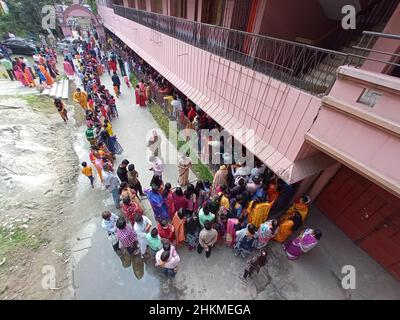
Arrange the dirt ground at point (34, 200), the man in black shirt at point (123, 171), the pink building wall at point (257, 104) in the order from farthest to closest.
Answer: the man in black shirt at point (123, 171), the dirt ground at point (34, 200), the pink building wall at point (257, 104)

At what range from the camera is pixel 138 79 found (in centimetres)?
1541

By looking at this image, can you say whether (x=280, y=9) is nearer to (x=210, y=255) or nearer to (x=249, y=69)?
(x=249, y=69)

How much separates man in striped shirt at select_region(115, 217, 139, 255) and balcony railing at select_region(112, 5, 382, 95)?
15.0 feet

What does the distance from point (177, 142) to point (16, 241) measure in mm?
6181

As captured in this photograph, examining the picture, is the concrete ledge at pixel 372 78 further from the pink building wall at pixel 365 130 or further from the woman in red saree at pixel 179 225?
the woman in red saree at pixel 179 225

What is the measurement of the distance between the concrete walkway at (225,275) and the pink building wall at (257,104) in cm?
253

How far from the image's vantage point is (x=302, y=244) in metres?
4.76

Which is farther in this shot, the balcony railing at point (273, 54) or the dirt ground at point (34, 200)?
the dirt ground at point (34, 200)

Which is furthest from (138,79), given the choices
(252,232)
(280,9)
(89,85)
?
(252,232)

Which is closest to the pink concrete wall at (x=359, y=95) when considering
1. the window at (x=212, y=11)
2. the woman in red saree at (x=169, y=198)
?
the woman in red saree at (x=169, y=198)

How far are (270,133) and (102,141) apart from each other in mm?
5886

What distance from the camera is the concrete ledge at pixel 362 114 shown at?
2803mm

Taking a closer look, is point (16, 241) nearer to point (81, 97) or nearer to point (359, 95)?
point (81, 97)

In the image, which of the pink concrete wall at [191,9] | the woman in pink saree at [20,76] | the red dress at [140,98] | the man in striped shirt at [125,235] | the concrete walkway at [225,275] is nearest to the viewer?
the man in striped shirt at [125,235]
